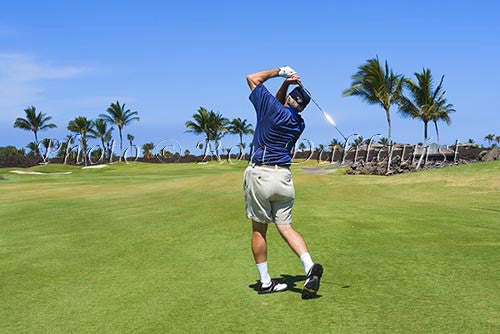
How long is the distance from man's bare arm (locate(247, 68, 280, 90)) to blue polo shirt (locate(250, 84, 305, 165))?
77mm

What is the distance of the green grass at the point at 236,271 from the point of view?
5406 mm

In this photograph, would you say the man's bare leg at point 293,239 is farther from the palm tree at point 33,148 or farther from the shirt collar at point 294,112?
the palm tree at point 33,148

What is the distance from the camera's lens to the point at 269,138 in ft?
20.9

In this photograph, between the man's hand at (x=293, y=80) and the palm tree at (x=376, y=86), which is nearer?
the man's hand at (x=293, y=80)

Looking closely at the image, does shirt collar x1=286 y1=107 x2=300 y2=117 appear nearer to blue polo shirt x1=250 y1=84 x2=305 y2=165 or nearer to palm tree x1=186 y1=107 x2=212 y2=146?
blue polo shirt x1=250 y1=84 x2=305 y2=165

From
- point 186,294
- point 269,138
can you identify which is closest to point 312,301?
point 186,294

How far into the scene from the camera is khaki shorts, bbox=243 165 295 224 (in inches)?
246

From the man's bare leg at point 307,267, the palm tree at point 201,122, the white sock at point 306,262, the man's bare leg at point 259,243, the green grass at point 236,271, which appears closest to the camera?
the green grass at point 236,271

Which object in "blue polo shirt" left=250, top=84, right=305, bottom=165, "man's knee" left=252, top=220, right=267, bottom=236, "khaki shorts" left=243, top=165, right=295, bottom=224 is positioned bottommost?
"man's knee" left=252, top=220, right=267, bottom=236

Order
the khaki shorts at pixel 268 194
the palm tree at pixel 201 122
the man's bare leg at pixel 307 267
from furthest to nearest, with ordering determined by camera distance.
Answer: the palm tree at pixel 201 122 < the khaki shorts at pixel 268 194 < the man's bare leg at pixel 307 267

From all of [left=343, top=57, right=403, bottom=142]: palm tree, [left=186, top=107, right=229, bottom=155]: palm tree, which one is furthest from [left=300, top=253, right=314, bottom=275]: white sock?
[left=186, top=107, right=229, bottom=155]: palm tree

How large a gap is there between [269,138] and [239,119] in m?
96.5

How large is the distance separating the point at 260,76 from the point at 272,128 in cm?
64

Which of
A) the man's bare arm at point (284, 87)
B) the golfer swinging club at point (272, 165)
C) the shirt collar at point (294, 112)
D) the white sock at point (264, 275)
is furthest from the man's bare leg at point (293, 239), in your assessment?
the man's bare arm at point (284, 87)
